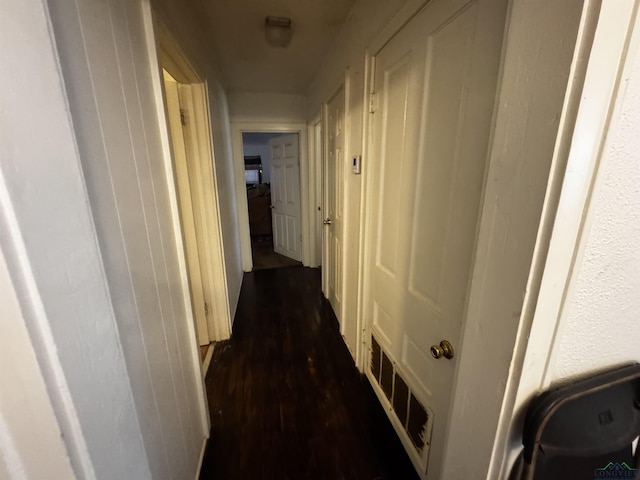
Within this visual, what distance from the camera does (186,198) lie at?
5.81 ft

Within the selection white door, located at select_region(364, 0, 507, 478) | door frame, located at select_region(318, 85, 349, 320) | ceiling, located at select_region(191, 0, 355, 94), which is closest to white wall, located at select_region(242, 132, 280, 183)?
ceiling, located at select_region(191, 0, 355, 94)

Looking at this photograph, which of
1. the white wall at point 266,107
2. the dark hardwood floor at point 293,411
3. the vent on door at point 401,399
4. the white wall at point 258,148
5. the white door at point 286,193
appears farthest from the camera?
the white wall at point 258,148

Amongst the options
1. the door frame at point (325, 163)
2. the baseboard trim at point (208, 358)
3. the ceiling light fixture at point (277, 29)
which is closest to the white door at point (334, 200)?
the door frame at point (325, 163)

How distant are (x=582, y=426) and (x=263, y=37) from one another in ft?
8.41

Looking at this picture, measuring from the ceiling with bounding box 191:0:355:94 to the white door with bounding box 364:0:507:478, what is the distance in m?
0.73

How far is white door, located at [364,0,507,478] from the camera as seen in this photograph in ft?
2.45

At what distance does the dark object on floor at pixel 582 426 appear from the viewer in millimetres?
554

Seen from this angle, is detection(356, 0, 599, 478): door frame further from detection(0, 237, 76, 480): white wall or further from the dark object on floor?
detection(0, 237, 76, 480): white wall

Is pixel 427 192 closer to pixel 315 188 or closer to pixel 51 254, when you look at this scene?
pixel 51 254

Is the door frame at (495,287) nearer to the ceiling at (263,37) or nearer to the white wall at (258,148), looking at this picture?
the ceiling at (263,37)

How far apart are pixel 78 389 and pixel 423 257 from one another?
40.2 inches

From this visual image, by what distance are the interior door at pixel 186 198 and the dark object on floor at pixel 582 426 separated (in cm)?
152

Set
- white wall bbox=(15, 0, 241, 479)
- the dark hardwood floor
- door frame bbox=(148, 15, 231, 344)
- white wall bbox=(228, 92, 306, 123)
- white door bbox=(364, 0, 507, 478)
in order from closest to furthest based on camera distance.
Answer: white wall bbox=(15, 0, 241, 479) → white door bbox=(364, 0, 507, 478) → door frame bbox=(148, 15, 231, 344) → the dark hardwood floor → white wall bbox=(228, 92, 306, 123)

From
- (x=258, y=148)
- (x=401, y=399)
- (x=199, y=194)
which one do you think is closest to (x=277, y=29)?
(x=199, y=194)
